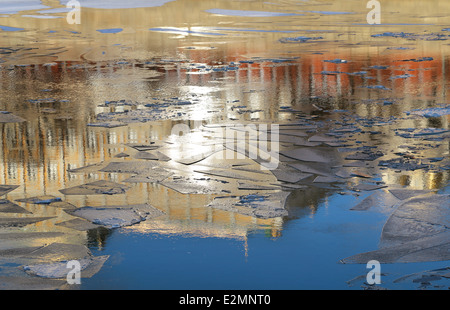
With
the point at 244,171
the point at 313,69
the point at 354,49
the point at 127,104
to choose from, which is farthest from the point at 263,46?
the point at 244,171

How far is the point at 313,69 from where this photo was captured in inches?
635

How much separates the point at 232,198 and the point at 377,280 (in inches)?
89.6

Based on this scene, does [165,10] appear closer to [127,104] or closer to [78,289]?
[127,104]

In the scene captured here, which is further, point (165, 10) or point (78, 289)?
point (165, 10)

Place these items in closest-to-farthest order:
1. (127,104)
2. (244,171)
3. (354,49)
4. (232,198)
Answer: (232,198)
(244,171)
(127,104)
(354,49)

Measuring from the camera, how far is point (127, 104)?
481 inches

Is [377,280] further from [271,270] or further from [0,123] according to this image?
[0,123]

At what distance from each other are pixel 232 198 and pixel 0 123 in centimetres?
529
